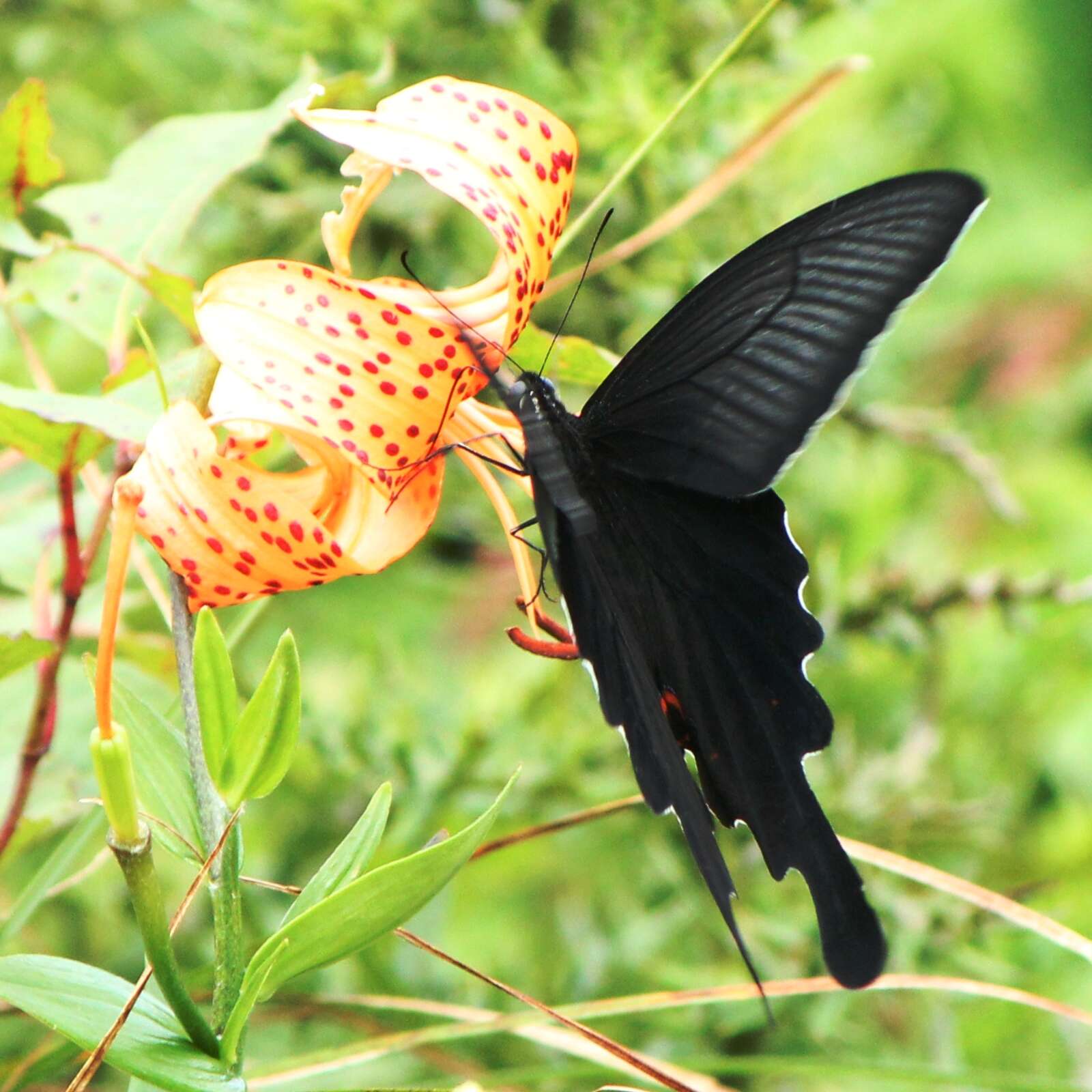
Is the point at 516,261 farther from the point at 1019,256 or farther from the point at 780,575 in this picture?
the point at 1019,256

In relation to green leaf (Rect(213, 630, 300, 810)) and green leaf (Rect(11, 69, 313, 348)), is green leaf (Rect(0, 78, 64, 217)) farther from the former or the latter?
green leaf (Rect(213, 630, 300, 810))

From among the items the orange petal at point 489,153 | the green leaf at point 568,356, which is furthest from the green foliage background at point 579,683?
the orange petal at point 489,153

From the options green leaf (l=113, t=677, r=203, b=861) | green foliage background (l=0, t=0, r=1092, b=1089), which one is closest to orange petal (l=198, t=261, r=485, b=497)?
green leaf (l=113, t=677, r=203, b=861)

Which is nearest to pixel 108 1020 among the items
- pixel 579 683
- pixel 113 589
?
pixel 113 589

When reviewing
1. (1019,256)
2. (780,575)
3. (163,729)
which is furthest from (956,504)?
(163,729)

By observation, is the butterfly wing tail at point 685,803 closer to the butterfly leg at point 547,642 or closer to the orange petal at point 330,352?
the butterfly leg at point 547,642

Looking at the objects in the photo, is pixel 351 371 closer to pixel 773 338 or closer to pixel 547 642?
pixel 547 642
